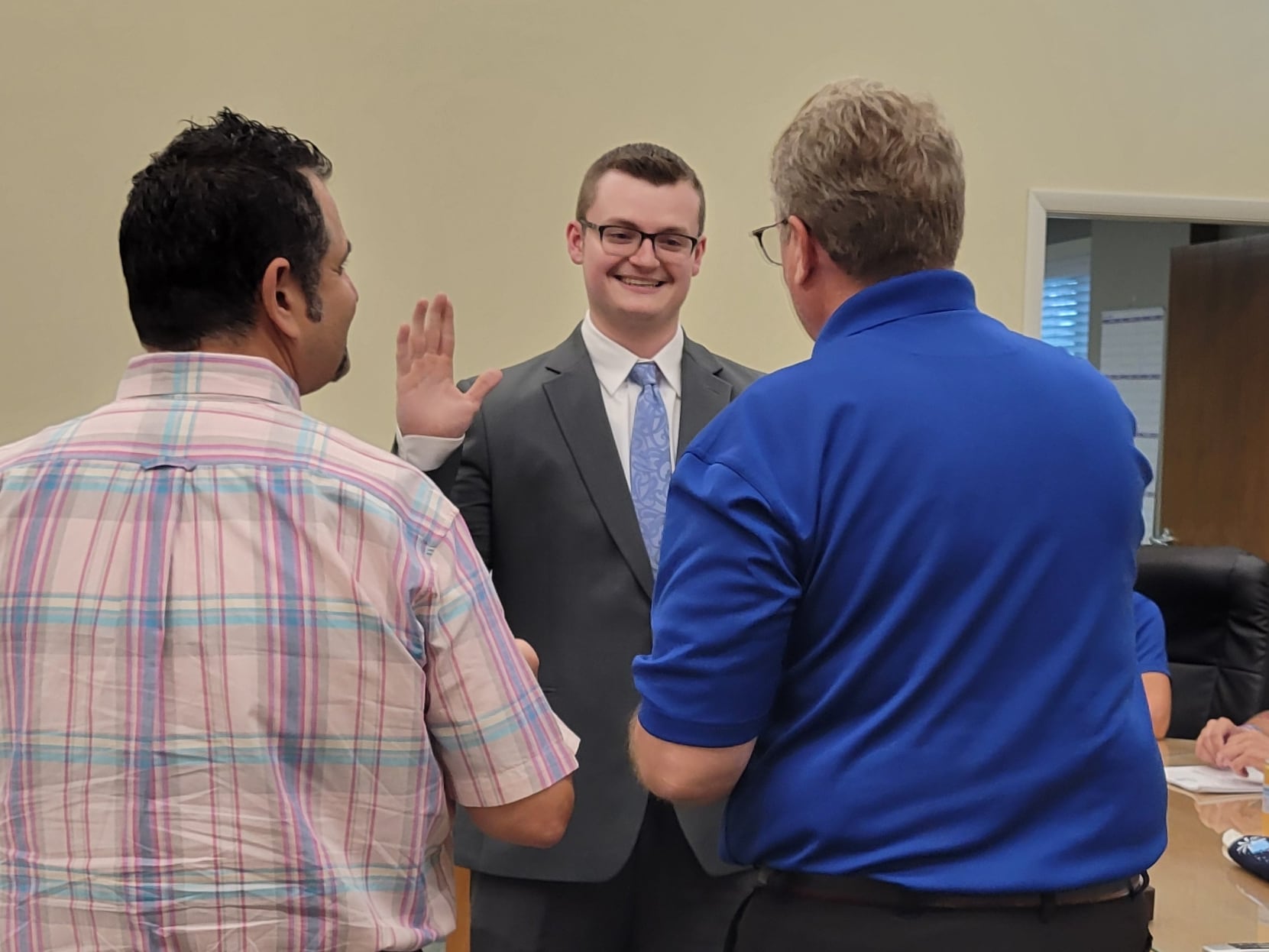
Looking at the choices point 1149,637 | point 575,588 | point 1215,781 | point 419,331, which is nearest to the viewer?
point 419,331

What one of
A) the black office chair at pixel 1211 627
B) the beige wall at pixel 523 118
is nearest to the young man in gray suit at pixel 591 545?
the beige wall at pixel 523 118

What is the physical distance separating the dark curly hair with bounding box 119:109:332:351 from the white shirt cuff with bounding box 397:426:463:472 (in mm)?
522

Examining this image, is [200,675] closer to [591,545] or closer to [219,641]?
[219,641]

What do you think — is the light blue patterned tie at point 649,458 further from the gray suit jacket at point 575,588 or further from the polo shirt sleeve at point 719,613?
the polo shirt sleeve at point 719,613

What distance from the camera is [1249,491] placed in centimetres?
451

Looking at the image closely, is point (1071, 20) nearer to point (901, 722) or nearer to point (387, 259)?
point (387, 259)

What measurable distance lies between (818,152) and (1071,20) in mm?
2995

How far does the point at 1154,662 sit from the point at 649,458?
0.96 metres

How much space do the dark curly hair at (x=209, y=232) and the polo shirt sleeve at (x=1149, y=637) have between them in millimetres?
1457

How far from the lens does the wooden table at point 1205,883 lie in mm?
1403

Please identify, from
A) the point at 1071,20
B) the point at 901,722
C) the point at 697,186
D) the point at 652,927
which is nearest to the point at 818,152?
the point at 901,722

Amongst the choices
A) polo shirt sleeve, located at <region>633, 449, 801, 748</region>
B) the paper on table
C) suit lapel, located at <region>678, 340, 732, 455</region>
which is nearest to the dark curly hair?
polo shirt sleeve, located at <region>633, 449, 801, 748</region>

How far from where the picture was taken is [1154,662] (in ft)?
6.51

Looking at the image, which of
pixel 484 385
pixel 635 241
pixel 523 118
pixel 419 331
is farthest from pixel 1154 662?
pixel 523 118
